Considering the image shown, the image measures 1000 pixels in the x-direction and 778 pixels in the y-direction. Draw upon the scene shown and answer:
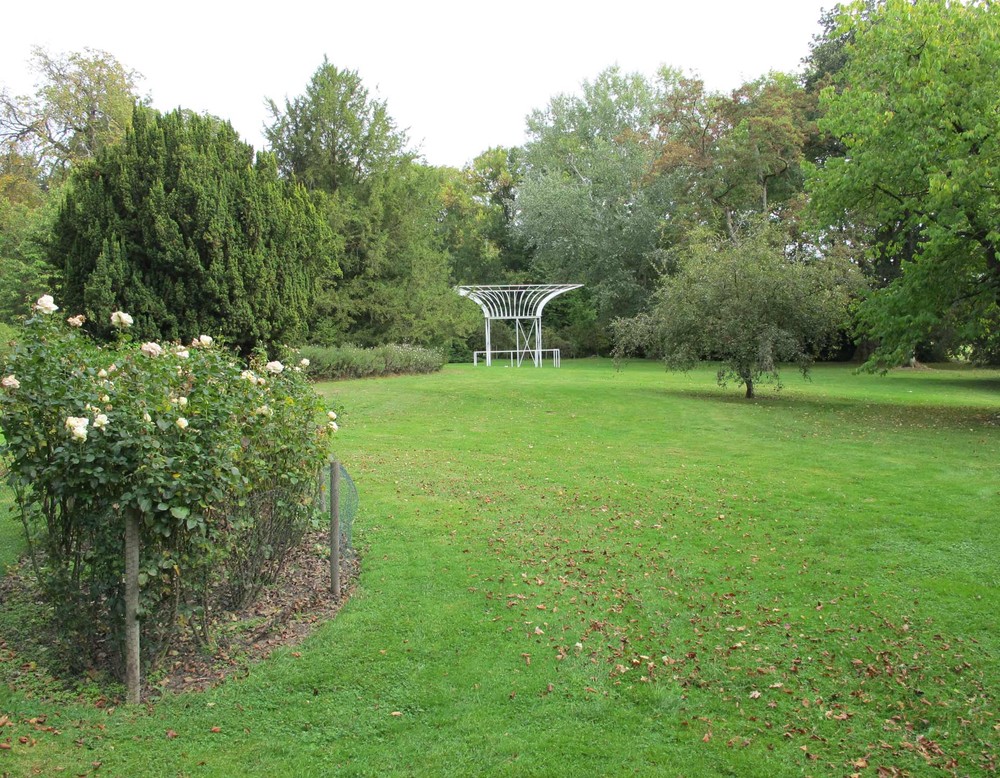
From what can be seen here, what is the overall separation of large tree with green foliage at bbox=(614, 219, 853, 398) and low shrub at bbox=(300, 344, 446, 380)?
27.8 feet

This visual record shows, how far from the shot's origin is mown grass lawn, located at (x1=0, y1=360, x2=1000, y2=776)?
3.61 m

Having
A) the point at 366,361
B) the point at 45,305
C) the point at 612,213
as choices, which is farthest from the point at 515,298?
the point at 45,305

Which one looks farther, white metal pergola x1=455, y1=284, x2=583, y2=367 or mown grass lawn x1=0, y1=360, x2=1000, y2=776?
white metal pergola x1=455, y1=284, x2=583, y2=367

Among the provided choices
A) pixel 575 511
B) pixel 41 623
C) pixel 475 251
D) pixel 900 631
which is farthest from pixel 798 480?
pixel 475 251

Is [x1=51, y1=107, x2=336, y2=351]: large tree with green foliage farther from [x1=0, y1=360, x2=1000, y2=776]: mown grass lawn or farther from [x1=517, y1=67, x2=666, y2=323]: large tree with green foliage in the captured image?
[x1=517, y1=67, x2=666, y2=323]: large tree with green foliage

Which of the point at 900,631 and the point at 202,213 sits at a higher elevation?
the point at 202,213

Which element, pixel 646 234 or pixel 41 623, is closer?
pixel 41 623

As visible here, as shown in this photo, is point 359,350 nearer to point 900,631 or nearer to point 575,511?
point 575,511

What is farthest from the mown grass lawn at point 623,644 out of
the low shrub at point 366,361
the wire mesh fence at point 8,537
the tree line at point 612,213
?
the low shrub at point 366,361

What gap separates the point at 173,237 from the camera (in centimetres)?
1748

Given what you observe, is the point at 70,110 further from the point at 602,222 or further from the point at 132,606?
the point at 132,606

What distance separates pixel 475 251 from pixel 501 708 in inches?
1736

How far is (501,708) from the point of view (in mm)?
4035

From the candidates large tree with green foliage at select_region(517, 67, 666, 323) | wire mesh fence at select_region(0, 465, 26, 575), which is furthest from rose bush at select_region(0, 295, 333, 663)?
large tree with green foliage at select_region(517, 67, 666, 323)
